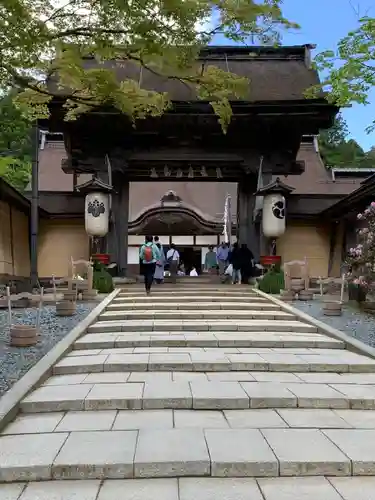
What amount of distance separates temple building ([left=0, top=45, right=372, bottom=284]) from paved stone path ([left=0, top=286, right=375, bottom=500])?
775 centimetres

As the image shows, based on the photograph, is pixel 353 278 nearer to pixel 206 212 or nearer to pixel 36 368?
pixel 36 368

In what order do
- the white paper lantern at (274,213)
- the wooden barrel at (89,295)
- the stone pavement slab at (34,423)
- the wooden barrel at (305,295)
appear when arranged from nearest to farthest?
the stone pavement slab at (34,423)
the wooden barrel at (89,295)
the wooden barrel at (305,295)
the white paper lantern at (274,213)

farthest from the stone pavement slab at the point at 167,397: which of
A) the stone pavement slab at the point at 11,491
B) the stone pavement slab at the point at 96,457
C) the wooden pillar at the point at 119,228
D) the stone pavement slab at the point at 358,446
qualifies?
the wooden pillar at the point at 119,228

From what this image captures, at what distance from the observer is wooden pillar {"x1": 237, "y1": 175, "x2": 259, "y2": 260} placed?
1583 cm

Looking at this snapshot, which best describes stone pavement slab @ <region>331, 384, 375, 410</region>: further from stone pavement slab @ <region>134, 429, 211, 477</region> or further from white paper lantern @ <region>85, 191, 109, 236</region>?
white paper lantern @ <region>85, 191, 109, 236</region>

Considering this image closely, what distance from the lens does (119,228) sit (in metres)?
15.5

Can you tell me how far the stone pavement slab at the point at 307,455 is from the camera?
11.3 ft

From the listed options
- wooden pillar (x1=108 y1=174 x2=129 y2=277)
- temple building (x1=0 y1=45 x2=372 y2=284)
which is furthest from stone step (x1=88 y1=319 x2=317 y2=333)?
wooden pillar (x1=108 y1=174 x2=129 y2=277)

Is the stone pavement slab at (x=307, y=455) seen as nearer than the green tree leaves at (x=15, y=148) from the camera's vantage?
Yes

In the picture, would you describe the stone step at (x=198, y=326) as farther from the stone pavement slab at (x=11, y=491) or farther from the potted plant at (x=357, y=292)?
the stone pavement slab at (x=11, y=491)

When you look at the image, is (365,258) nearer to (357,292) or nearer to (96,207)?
(357,292)

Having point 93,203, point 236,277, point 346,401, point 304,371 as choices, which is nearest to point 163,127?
point 93,203

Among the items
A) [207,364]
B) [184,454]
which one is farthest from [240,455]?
[207,364]

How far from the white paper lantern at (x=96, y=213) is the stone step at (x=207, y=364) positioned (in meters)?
8.15
